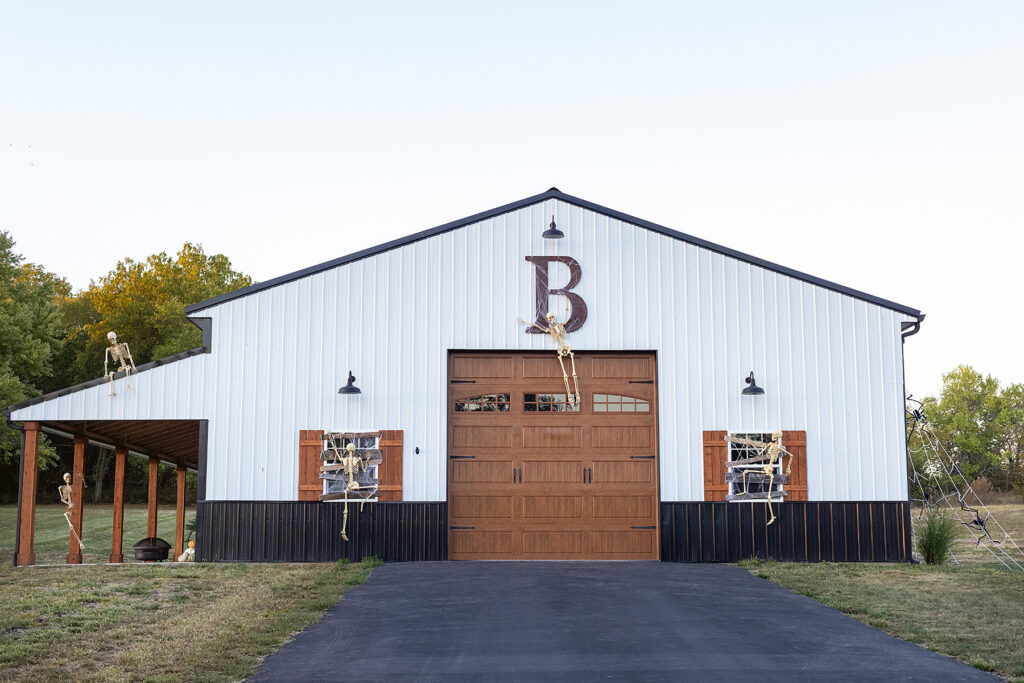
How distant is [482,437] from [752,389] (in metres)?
3.72

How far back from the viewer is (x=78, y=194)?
88.8 feet

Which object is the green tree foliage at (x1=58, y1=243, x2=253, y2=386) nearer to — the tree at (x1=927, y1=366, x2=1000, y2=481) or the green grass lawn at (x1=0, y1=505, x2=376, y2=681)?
the green grass lawn at (x1=0, y1=505, x2=376, y2=681)

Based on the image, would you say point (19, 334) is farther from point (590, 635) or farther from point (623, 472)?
point (590, 635)

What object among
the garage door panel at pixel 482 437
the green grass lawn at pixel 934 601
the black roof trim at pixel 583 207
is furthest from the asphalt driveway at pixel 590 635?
the black roof trim at pixel 583 207

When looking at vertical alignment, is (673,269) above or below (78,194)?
below

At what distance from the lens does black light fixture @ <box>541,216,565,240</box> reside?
→ 13.8 meters

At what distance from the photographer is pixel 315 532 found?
1317 cm

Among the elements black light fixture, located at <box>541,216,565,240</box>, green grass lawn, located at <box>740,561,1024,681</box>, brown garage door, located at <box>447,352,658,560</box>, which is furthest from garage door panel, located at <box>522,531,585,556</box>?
black light fixture, located at <box>541,216,565,240</box>

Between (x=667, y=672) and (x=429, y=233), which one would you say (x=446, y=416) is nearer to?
(x=429, y=233)

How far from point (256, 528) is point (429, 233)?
4.61m

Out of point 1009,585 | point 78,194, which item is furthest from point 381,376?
point 78,194

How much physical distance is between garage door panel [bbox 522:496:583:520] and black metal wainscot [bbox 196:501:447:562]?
116 cm

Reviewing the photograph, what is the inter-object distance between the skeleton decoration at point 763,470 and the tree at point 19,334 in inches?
907

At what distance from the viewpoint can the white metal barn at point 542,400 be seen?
43.4 ft
